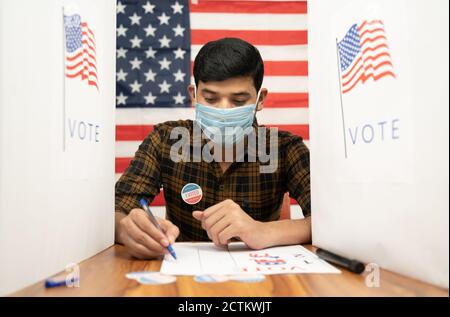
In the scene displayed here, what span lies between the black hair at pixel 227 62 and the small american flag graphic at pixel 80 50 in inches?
25.9

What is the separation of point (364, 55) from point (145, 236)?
47 centimetres

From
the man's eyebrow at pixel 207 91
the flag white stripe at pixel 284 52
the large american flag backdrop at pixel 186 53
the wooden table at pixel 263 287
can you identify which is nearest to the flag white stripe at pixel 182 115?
the large american flag backdrop at pixel 186 53

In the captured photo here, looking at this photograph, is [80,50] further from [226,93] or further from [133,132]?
[133,132]

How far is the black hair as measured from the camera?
1.30m

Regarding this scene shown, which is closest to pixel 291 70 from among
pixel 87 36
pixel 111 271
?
pixel 87 36

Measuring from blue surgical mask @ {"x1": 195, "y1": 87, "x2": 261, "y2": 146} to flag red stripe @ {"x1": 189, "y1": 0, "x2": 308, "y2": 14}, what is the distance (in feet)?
3.85

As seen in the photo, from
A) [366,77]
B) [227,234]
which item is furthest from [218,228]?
[366,77]

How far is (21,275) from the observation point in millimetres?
476

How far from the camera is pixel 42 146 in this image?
0.51 meters

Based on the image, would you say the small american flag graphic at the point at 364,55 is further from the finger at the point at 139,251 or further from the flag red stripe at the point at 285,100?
the flag red stripe at the point at 285,100

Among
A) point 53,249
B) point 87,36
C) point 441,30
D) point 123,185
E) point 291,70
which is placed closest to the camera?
point 441,30

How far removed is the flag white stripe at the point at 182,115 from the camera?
7.32 ft
